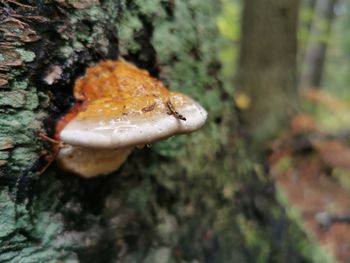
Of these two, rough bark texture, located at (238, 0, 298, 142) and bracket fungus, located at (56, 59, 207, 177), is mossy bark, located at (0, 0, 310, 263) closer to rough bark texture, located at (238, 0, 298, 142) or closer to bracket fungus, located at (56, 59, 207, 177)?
bracket fungus, located at (56, 59, 207, 177)

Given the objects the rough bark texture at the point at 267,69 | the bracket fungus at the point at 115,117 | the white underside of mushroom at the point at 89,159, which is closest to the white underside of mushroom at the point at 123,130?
the bracket fungus at the point at 115,117

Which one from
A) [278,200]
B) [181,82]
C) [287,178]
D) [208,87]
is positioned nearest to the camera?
[181,82]

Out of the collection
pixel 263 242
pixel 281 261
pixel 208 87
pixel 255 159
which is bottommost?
pixel 281 261

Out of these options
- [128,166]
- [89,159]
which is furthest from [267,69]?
[89,159]

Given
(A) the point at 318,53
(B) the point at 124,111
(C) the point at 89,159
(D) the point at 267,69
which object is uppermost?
(B) the point at 124,111

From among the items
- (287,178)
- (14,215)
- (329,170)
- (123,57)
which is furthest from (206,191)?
(329,170)

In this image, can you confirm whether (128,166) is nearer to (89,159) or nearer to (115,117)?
(89,159)

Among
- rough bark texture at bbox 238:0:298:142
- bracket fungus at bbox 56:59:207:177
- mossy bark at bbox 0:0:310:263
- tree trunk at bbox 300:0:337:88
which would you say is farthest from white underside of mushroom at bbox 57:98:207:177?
tree trunk at bbox 300:0:337:88

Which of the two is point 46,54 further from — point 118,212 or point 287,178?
point 287,178
